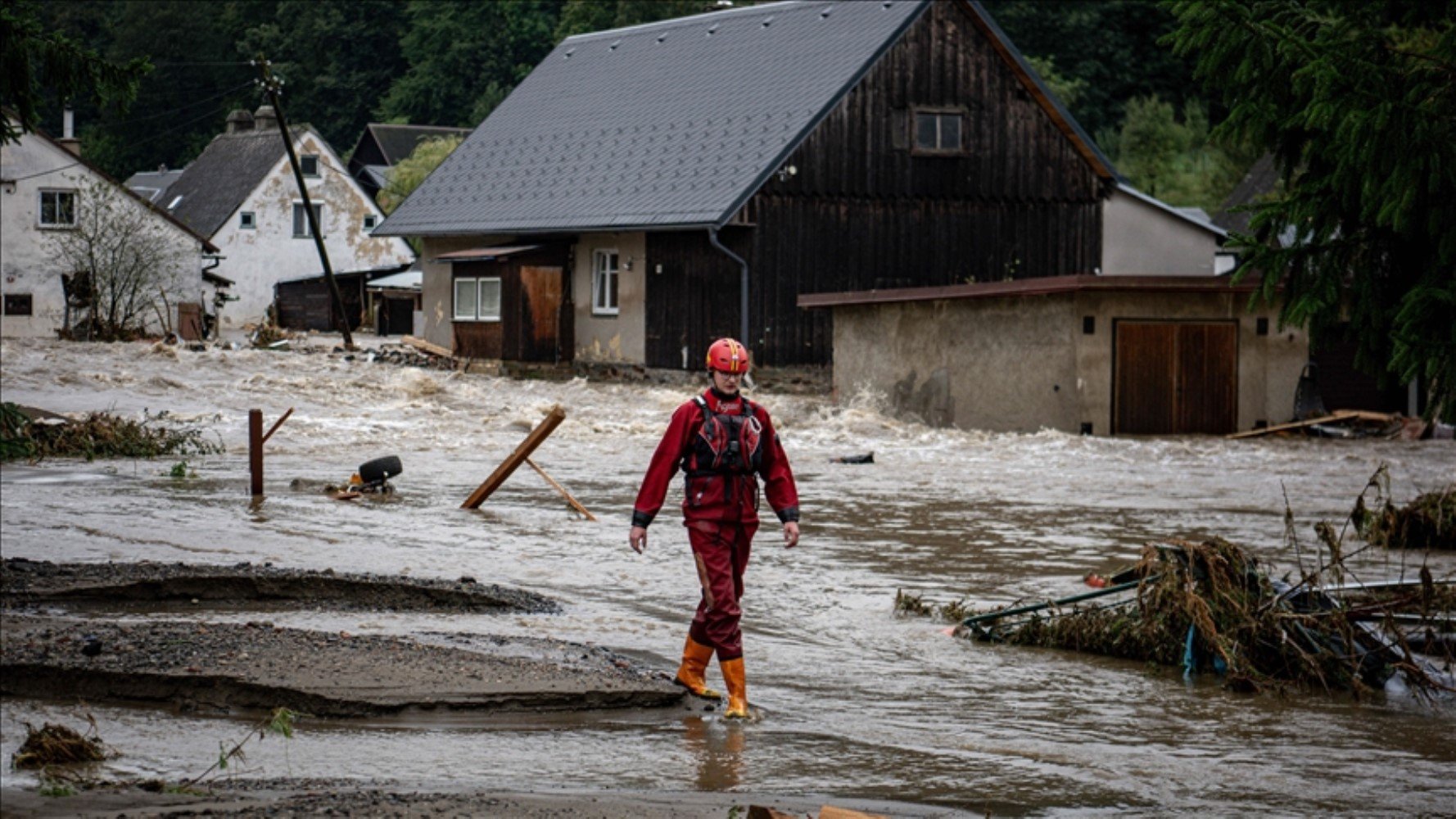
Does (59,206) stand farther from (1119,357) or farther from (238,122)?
(1119,357)

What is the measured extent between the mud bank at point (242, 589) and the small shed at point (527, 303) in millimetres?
29444

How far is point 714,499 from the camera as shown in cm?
966

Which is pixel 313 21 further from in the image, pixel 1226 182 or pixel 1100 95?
pixel 1226 182

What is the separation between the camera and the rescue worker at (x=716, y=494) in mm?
9633

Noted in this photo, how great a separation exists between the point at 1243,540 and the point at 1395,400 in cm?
1558

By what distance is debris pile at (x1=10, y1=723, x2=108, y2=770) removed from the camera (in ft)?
23.9

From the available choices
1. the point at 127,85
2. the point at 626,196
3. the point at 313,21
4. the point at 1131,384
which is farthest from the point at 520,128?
the point at 313,21

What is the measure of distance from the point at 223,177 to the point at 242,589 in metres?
63.1

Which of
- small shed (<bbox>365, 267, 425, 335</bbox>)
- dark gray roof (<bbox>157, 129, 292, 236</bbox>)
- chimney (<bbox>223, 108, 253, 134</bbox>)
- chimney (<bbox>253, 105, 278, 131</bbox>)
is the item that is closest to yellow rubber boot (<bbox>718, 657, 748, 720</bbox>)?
small shed (<bbox>365, 267, 425, 335</bbox>)

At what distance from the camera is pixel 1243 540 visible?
1758cm

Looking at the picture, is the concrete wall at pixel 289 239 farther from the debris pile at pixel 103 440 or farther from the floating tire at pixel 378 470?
the floating tire at pixel 378 470

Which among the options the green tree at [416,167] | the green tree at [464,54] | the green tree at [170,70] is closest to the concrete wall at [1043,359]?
the green tree at [416,167]

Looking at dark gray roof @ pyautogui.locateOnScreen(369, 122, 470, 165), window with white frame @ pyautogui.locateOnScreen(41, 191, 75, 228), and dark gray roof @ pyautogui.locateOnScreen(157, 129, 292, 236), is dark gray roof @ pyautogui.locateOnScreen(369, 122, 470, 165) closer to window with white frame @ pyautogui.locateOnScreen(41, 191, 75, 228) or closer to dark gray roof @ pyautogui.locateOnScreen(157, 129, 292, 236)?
dark gray roof @ pyautogui.locateOnScreen(157, 129, 292, 236)

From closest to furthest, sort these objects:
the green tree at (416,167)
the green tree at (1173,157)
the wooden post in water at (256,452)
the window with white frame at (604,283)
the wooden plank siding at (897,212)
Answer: the wooden post in water at (256,452)
the wooden plank siding at (897,212)
the window with white frame at (604,283)
the green tree at (1173,157)
the green tree at (416,167)
